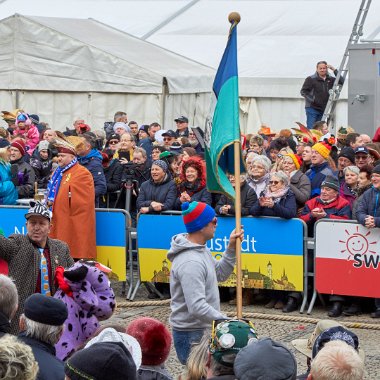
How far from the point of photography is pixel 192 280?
23.2 ft

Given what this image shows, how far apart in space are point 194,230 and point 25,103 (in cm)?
2086

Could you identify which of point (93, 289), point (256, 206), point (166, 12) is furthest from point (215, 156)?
point (166, 12)

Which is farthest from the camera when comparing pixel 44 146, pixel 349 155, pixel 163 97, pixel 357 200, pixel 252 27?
pixel 252 27

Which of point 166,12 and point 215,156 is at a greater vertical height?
point 166,12

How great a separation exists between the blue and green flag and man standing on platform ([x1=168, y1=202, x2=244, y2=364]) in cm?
75

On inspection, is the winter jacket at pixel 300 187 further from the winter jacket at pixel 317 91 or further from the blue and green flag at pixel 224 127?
the winter jacket at pixel 317 91

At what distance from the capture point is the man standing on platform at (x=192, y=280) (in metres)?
7.06

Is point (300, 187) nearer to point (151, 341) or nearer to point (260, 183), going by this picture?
point (260, 183)

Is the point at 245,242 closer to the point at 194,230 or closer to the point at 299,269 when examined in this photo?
Result: the point at 299,269

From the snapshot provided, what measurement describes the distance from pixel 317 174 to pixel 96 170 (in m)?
2.69

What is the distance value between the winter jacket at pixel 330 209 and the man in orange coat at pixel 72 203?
8.13 ft

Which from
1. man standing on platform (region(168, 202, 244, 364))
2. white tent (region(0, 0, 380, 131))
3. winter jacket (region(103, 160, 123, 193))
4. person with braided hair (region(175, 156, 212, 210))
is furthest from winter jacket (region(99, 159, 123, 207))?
white tent (region(0, 0, 380, 131))

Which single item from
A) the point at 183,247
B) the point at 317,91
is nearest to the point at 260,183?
the point at 183,247

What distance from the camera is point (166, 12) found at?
3288 cm
